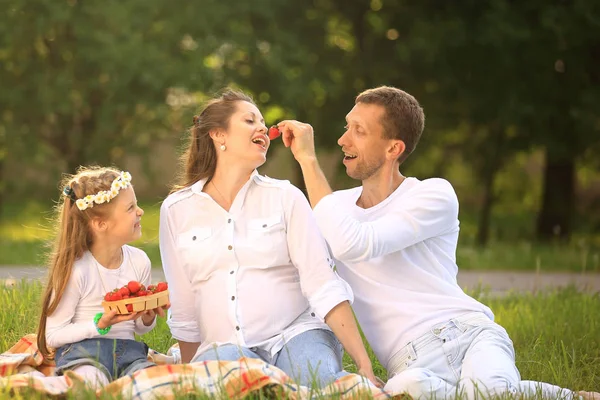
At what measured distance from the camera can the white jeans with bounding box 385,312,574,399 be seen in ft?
14.4

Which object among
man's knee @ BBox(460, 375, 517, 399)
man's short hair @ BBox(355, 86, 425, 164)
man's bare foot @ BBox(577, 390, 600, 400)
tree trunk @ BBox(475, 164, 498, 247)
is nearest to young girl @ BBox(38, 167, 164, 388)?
man's short hair @ BBox(355, 86, 425, 164)

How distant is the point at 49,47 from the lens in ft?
49.4

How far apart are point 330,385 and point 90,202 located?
166cm

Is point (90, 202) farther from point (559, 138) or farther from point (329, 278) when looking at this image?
point (559, 138)

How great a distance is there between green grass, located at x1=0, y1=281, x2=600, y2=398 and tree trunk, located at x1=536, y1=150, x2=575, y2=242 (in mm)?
7793

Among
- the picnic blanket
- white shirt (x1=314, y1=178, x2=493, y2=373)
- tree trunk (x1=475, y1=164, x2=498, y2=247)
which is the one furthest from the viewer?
tree trunk (x1=475, y1=164, x2=498, y2=247)

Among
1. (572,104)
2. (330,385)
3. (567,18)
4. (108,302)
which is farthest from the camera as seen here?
(572,104)

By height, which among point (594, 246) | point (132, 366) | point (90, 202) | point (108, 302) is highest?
point (90, 202)

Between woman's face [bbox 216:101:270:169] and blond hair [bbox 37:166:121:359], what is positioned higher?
woman's face [bbox 216:101:270:169]

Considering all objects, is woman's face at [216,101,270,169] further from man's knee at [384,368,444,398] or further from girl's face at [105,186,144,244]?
man's knee at [384,368,444,398]

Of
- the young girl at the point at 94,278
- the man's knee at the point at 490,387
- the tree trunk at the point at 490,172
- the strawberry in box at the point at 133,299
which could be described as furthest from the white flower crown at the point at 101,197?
the tree trunk at the point at 490,172

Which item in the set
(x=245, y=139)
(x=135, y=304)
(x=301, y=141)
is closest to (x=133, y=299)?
(x=135, y=304)

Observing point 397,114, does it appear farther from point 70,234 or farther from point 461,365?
point 70,234

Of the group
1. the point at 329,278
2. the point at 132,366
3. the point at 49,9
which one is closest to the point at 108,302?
the point at 132,366
